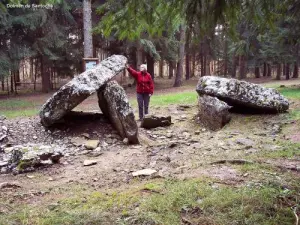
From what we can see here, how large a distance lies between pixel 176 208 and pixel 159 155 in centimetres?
283

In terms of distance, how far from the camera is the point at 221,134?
7906 millimetres

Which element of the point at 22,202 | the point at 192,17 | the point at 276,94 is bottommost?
the point at 22,202

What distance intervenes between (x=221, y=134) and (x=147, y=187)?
398cm

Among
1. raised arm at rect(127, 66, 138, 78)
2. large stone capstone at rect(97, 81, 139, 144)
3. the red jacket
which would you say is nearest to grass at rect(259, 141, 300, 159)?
large stone capstone at rect(97, 81, 139, 144)

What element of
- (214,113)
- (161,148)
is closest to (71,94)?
(161,148)

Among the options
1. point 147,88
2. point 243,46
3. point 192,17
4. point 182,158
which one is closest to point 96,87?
point 147,88

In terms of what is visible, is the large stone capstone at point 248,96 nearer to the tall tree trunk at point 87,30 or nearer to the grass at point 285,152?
the grass at point 285,152

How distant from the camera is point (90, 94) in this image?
8078 millimetres

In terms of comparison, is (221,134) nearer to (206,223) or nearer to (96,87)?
(96,87)

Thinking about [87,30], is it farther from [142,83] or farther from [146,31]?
[142,83]

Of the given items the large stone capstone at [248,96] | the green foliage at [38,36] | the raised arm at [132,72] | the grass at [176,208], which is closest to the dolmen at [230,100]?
the large stone capstone at [248,96]

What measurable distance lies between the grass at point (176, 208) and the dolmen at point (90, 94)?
11.9ft

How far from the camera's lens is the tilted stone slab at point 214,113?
8.75m

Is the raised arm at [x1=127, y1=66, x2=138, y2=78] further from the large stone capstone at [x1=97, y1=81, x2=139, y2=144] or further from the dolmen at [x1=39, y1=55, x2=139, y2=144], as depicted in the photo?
the large stone capstone at [x1=97, y1=81, x2=139, y2=144]
